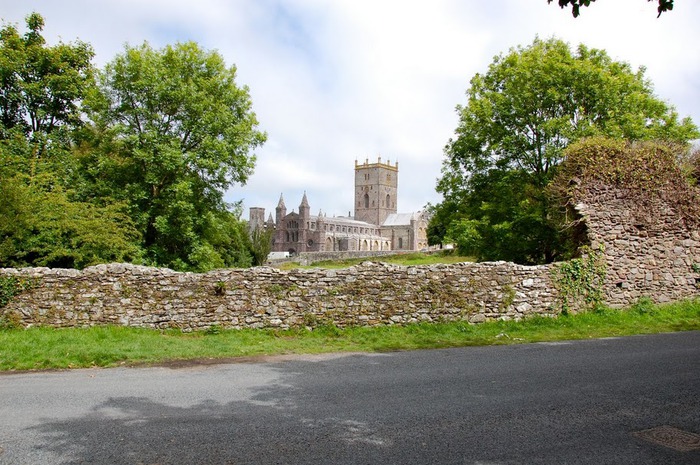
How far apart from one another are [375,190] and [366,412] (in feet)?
527

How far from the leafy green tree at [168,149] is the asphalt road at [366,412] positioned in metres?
13.7

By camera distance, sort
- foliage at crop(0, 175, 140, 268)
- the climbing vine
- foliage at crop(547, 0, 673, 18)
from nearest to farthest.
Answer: foliage at crop(547, 0, 673, 18) → the climbing vine → foliage at crop(0, 175, 140, 268)

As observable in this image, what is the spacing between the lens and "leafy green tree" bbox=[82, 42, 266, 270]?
21.0 metres

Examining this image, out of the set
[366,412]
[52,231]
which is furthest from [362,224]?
[366,412]

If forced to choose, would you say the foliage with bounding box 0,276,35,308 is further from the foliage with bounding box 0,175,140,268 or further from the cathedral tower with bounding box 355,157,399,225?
the cathedral tower with bounding box 355,157,399,225

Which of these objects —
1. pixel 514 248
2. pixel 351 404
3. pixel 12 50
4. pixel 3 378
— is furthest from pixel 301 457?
pixel 12 50

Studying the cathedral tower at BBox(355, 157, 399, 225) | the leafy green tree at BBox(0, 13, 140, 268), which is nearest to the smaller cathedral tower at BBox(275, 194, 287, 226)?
the cathedral tower at BBox(355, 157, 399, 225)

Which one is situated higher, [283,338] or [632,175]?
[632,175]

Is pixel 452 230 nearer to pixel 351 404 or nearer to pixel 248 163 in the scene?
pixel 248 163

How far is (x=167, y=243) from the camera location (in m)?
22.6

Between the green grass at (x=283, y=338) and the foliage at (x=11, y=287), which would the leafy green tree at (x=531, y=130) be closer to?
the green grass at (x=283, y=338)

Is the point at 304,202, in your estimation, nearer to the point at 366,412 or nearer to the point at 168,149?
the point at 168,149

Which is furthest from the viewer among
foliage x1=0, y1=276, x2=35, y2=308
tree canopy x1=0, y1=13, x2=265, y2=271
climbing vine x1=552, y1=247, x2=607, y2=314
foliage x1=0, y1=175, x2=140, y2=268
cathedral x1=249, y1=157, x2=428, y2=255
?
cathedral x1=249, y1=157, x2=428, y2=255

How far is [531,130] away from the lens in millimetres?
22438
